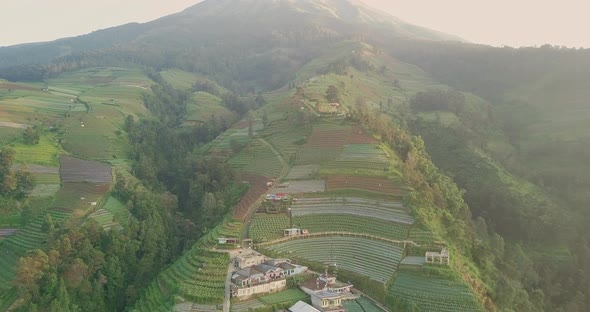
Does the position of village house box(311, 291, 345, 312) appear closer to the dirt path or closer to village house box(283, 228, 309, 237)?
village house box(283, 228, 309, 237)

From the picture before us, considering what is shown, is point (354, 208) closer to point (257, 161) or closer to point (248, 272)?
point (248, 272)

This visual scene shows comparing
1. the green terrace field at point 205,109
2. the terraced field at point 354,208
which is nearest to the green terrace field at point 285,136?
the terraced field at point 354,208

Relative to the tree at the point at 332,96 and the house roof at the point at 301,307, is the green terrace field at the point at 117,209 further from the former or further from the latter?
the tree at the point at 332,96

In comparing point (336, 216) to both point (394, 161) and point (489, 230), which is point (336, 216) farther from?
point (489, 230)

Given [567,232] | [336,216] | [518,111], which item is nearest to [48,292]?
[336,216]

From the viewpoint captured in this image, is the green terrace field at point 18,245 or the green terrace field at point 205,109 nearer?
the green terrace field at point 18,245

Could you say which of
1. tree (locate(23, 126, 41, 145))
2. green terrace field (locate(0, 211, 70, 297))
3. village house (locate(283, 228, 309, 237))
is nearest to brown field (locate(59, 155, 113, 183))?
tree (locate(23, 126, 41, 145))

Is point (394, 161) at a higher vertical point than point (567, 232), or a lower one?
higher
